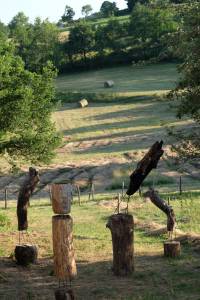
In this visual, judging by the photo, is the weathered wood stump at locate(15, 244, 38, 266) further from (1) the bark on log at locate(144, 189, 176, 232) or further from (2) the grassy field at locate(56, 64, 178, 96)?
(2) the grassy field at locate(56, 64, 178, 96)

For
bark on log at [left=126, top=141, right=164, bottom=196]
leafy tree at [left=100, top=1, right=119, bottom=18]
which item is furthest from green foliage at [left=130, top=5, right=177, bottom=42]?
bark on log at [left=126, top=141, right=164, bottom=196]

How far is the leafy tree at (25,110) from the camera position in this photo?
77.9ft

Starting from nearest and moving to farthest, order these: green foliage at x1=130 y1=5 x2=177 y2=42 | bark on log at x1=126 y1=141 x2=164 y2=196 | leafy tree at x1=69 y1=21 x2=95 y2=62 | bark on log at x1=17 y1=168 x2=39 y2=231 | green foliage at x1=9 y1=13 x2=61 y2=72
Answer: bark on log at x1=126 y1=141 x2=164 y2=196 → bark on log at x1=17 y1=168 x2=39 y2=231 → green foliage at x1=130 y1=5 x2=177 y2=42 → leafy tree at x1=69 y1=21 x2=95 y2=62 → green foliage at x1=9 y1=13 x2=61 y2=72

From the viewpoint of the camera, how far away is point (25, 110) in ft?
78.6

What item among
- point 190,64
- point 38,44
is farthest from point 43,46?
point 190,64

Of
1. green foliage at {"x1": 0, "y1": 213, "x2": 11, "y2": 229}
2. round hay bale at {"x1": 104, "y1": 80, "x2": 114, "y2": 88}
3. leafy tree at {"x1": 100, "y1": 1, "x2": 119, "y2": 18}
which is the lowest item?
green foliage at {"x1": 0, "y1": 213, "x2": 11, "y2": 229}

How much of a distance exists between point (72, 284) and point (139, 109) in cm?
4921

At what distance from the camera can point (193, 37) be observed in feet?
55.8

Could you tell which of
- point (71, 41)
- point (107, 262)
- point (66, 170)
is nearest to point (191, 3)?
point (107, 262)

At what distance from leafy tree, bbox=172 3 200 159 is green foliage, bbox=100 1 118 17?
12212cm

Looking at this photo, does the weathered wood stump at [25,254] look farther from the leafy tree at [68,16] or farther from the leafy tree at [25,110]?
the leafy tree at [68,16]

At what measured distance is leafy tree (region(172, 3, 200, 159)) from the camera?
55.2 feet

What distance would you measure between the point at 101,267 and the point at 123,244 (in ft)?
4.91

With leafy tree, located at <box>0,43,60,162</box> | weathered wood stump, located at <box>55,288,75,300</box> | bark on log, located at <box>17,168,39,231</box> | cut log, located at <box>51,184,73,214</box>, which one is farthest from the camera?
leafy tree, located at <box>0,43,60,162</box>
